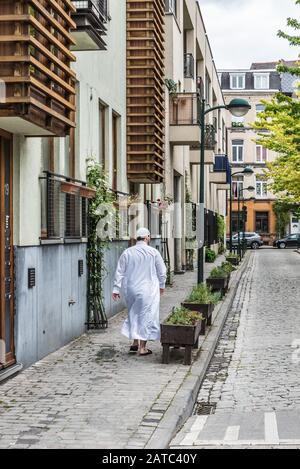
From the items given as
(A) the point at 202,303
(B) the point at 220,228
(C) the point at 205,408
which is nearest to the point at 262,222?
(B) the point at 220,228

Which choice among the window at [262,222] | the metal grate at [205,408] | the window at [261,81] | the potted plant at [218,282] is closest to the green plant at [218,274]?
the potted plant at [218,282]

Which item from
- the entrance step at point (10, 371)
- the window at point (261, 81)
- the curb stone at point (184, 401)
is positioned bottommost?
the curb stone at point (184, 401)

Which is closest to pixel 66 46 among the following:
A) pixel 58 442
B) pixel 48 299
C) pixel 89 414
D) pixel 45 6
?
pixel 45 6

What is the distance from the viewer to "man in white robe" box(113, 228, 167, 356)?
1058 centimetres

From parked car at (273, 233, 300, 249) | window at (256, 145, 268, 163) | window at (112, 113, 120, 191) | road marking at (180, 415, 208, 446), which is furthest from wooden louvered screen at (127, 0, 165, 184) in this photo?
window at (256, 145, 268, 163)

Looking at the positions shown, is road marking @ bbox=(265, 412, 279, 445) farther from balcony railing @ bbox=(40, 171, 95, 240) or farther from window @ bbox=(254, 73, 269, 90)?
window @ bbox=(254, 73, 269, 90)

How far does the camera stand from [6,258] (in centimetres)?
922

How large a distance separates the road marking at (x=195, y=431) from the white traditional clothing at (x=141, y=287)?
9.23 ft

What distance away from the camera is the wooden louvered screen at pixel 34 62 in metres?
8.09

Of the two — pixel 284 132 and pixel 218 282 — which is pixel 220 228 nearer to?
pixel 284 132

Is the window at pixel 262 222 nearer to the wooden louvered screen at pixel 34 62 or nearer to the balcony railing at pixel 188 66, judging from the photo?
the balcony railing at pixel 188 66

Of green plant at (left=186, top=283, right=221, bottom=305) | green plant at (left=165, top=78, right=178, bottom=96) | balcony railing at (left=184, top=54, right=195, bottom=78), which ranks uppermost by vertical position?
balcony railing at (left=184, top=54, right=195, bottom=78)

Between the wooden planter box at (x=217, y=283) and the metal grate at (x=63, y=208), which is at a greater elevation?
the metal grate at (x=63, y=208)

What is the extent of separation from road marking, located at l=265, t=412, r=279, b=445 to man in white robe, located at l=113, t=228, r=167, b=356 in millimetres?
3087
